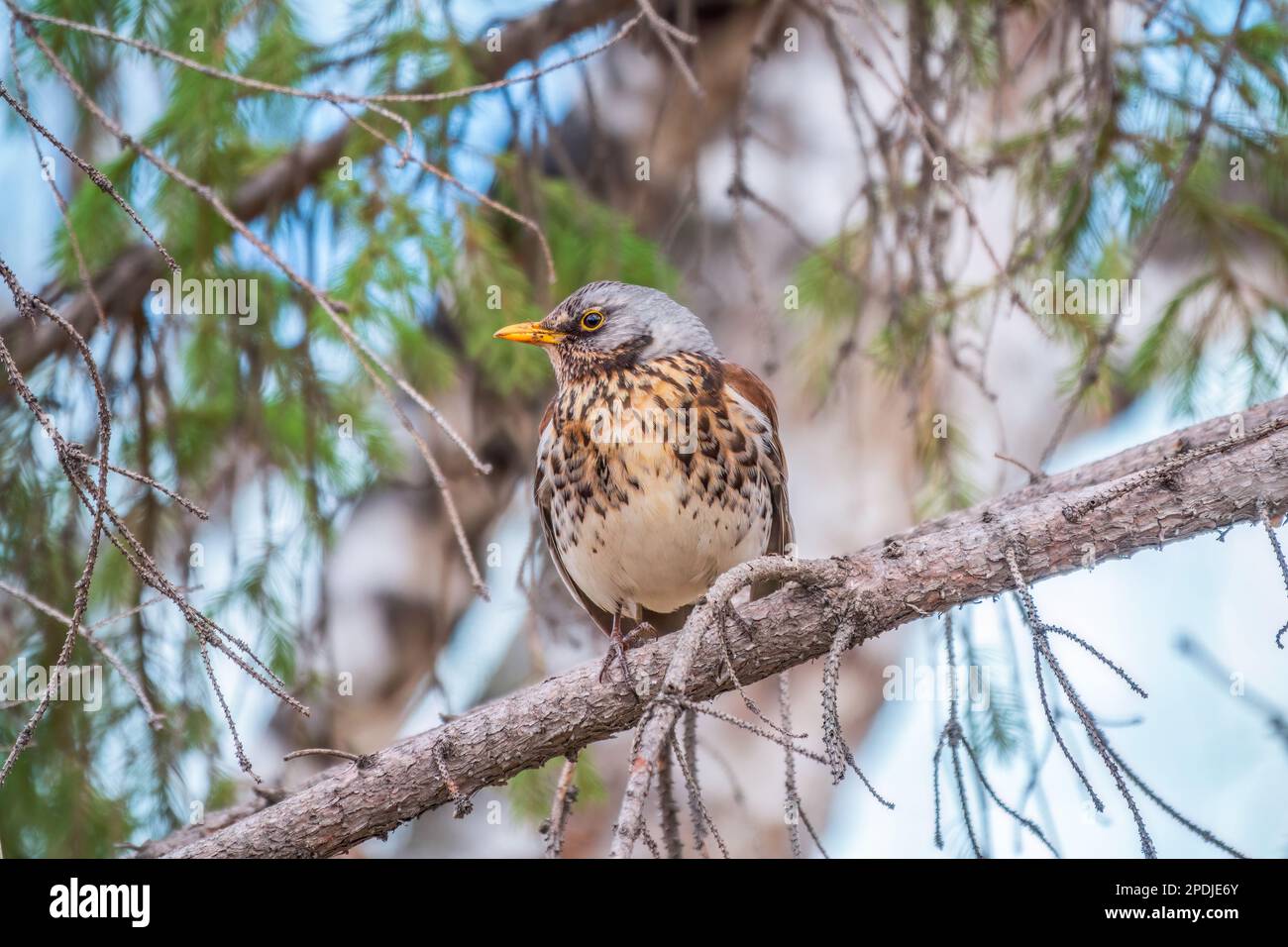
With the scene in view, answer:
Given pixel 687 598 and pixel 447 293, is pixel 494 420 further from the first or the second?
pixel 687 598

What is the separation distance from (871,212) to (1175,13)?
100 cm

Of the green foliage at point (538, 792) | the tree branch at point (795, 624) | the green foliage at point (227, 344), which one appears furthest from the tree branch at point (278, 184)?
the tree branch at point (795, 624)

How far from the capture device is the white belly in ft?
10.5

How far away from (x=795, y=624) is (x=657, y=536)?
0.80 meters

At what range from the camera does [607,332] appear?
3.56 m

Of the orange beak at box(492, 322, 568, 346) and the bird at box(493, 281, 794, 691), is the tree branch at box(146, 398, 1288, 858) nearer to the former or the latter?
the bird at box(493, 281, 794, 691)

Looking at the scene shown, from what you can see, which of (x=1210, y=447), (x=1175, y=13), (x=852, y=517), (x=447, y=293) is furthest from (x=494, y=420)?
(x=1210, y=447)

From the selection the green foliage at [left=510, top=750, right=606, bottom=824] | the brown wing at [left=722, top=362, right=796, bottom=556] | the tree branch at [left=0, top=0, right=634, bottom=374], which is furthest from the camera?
the tree branch at [left=0, top=0, right=634, bottom=374]

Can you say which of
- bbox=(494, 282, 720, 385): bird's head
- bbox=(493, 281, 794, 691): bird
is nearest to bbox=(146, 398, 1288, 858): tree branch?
bbox=(493, 281, 794, 691): bird

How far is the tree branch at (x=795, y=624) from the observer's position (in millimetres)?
2334

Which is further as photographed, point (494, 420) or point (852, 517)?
point (852, 517)

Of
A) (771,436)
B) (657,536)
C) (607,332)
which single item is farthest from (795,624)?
(607,332)

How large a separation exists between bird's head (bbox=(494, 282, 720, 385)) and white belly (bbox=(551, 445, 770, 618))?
1.35ft

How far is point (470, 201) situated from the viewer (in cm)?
390
